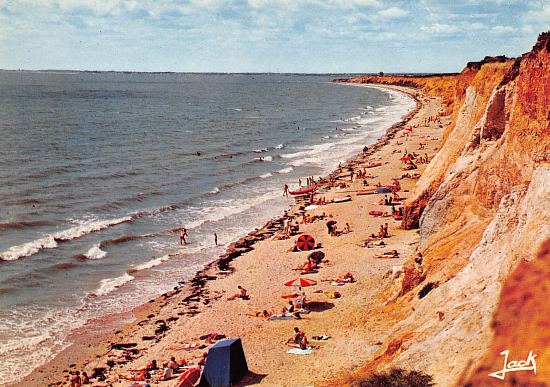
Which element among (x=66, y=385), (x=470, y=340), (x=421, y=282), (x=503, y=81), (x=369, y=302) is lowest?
(x=66, y=385)

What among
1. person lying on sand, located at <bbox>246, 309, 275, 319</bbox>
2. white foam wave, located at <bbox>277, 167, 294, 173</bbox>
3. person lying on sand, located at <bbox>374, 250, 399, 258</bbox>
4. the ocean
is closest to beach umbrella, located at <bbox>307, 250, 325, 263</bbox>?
person lying on sand, located at <bbox>374, 250, 399, 258</bbox>

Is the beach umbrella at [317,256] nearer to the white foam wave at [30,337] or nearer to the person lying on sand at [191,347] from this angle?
the person lying on sand at [191,347]

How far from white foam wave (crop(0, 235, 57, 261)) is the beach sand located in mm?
9967

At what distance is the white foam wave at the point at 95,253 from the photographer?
29419mm

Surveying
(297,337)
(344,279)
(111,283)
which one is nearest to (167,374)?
(297,337)

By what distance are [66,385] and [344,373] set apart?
950 centimetres

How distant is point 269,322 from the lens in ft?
68.5

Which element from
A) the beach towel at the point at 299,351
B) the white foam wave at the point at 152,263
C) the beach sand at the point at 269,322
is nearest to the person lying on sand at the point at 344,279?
the beach sand at the point at 269,322

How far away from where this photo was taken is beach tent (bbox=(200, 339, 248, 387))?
16328 mm

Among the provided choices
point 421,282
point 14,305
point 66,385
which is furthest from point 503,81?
point 14,305

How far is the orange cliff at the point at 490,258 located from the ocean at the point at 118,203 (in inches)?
532

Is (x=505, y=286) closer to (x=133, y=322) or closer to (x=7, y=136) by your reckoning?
(x=133, y=322)

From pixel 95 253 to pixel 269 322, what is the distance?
13450 millimetres

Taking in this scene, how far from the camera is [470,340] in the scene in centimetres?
1073
